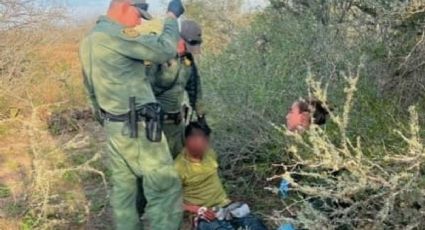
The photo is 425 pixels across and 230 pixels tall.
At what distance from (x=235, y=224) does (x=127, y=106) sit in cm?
118

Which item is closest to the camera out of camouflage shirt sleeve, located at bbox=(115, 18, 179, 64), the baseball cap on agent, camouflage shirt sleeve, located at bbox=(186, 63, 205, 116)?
camouflage shirt sleeve, located at bbox=(115, 18, 179, 64)

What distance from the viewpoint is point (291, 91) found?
560 cm

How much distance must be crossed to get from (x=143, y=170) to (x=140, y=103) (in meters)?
0.42

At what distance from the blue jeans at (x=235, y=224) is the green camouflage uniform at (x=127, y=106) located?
33 centimetres

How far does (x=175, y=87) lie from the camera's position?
5145 millimetres

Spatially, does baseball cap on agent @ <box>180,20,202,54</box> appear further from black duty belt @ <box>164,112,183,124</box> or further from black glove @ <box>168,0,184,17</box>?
black glove @ <box>168,0,184,17</box>

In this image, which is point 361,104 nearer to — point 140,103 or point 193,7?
point 140,103

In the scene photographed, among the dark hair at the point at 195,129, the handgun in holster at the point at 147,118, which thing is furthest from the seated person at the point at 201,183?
the handgun in holster at the point at 147,118

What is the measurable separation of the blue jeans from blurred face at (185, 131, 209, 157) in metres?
0.50

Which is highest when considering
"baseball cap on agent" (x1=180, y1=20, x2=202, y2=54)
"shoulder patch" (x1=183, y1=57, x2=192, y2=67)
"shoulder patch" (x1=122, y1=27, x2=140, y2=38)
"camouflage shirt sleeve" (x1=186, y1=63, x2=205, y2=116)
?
"shoulder patch" (x1=122, y1=27, x2=140, y2=38)

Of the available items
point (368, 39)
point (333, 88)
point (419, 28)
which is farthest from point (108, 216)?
point (419, 28)

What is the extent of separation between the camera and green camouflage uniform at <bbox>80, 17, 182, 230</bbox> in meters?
4.39

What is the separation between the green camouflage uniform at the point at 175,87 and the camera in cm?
502

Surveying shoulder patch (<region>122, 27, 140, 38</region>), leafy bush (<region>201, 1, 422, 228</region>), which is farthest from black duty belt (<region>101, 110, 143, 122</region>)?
leafy bush (<region>201, 1, 422, 228</region>)
